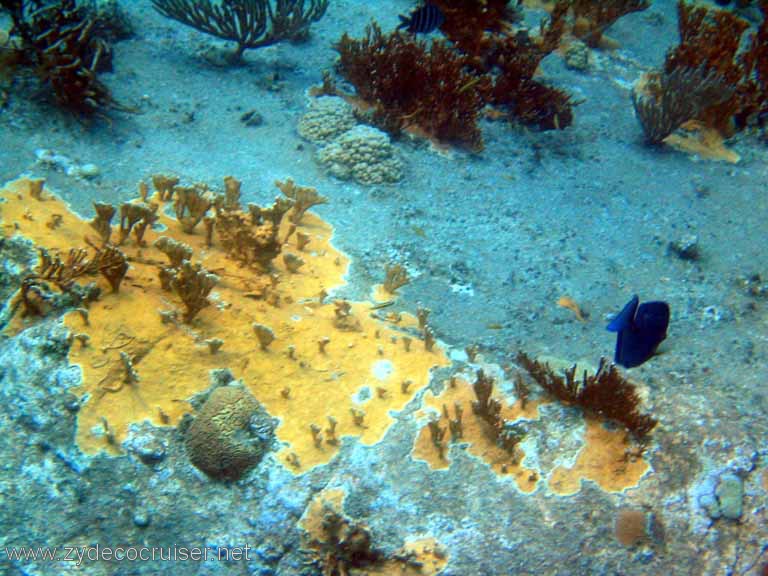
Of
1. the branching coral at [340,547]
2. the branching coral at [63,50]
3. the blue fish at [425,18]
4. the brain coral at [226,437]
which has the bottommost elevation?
the branching coral at [340,547]

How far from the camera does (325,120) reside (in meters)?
6.61

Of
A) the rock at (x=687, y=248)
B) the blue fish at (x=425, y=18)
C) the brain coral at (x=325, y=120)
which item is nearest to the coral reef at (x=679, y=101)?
the rock at (x=687, y=248)

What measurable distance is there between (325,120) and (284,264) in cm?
267

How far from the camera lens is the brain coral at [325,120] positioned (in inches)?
258

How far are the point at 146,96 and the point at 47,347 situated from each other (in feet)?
14.1

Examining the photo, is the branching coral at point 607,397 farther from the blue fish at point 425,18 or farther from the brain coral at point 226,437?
the blue fish at point 425,18

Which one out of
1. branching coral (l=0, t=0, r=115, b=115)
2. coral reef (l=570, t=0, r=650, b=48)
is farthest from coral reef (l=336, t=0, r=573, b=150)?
branching coral (l=0, t=0, r=115, b=115)

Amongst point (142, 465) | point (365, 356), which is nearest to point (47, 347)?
point (142, 465)

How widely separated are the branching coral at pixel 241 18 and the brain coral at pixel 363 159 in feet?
8.29

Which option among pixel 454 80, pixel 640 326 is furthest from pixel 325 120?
pixel 640 326

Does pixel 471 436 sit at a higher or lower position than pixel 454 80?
lower

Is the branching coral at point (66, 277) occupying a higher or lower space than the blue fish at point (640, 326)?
lower

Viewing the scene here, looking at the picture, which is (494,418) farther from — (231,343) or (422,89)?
(422,89)

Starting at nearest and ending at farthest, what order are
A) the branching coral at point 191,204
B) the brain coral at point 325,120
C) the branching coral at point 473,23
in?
the branching coral at point 191,204 → the brain coral at point 325,120 → the branching coral at point 473,23
